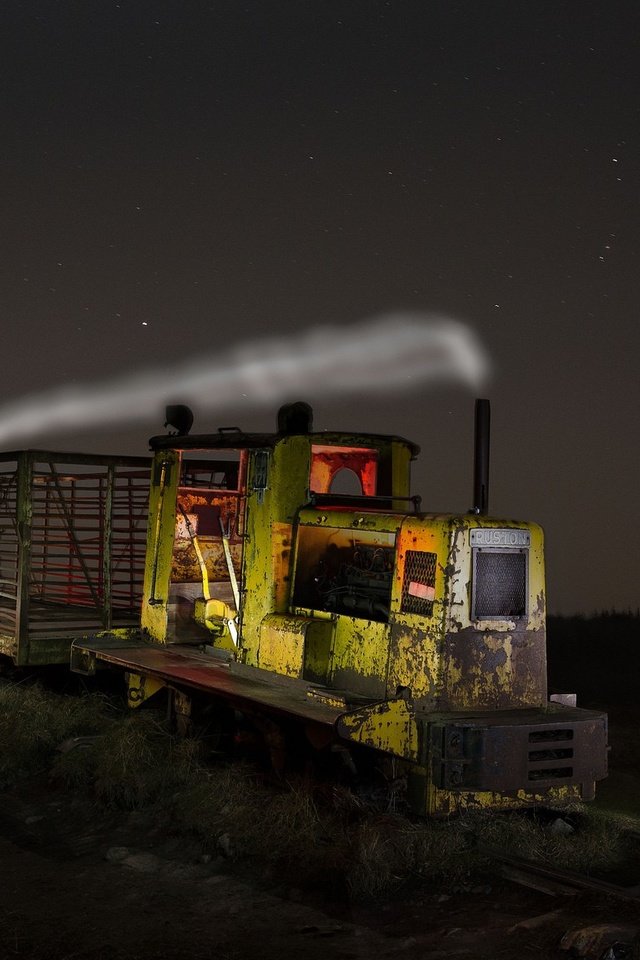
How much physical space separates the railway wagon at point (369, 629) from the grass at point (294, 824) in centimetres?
29

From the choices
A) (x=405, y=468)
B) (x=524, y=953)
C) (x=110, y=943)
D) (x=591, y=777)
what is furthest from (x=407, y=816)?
(x=405, y=468)

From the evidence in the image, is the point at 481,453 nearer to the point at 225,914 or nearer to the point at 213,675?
the point at 213,675

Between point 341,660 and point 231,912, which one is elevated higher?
point 341,660

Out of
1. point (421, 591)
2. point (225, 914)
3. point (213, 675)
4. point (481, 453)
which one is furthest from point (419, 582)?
point (225, 914)

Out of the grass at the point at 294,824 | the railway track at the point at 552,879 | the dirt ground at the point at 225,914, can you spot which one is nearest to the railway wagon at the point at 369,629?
the grass at the point at 294,824

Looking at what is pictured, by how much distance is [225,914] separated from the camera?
6.27 metres

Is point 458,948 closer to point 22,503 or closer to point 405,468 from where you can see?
point 405,468

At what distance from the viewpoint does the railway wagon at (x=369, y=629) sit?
735 centimetres

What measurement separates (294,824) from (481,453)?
10.0 feet

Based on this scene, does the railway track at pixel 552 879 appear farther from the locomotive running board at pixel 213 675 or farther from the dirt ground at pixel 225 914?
the locomotive running board at pixel 213 675

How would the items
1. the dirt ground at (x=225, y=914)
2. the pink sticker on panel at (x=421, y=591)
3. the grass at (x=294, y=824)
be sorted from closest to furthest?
the dirt ground at (x=225, y=914) → the grass at (x=294, y=824) → the pink sticker on panel at (x=421, y=591)

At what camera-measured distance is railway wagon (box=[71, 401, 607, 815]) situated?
7352 mm

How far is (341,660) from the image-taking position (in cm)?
860

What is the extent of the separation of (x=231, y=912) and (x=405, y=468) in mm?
4766
